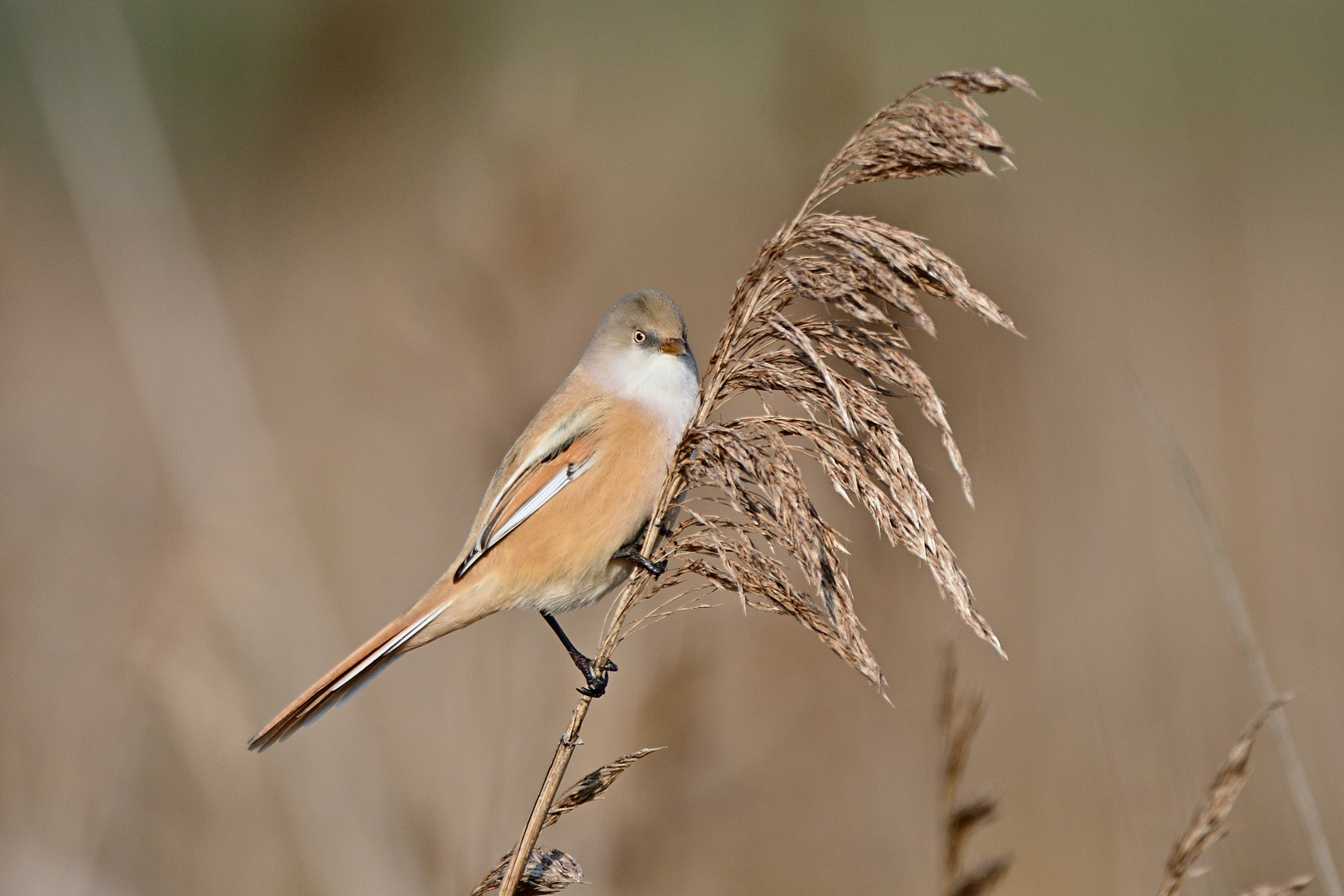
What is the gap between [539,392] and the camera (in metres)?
3.80

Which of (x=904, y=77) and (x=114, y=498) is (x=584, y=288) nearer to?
(x=114, y=498)

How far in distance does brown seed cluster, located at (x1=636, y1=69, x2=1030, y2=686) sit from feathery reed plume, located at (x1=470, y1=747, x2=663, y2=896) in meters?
0.40

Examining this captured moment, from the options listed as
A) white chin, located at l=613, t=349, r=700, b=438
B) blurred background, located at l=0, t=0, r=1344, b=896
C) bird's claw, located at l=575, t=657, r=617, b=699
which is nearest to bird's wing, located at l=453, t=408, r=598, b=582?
white chin, located at l=613, t=349, r=700, b=438

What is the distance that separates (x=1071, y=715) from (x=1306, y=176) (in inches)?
307

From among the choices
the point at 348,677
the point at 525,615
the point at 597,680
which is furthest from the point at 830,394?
the point at 525,615

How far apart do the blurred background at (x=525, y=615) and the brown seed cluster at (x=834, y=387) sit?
1.99 feet

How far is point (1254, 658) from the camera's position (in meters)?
2.01

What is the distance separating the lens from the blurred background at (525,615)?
337cm

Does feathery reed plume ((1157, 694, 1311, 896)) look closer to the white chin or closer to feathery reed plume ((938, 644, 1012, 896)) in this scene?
feathery reed plume ((938, 644, 1012, 896))

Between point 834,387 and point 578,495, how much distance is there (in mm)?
1299

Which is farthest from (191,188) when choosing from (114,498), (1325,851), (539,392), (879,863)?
(1325,851)

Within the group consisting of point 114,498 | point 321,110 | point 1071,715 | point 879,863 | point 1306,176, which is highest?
point 321,110

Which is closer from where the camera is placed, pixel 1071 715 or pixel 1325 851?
pixel 1325 851

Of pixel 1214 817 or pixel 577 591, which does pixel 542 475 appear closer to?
pixel 577 591
